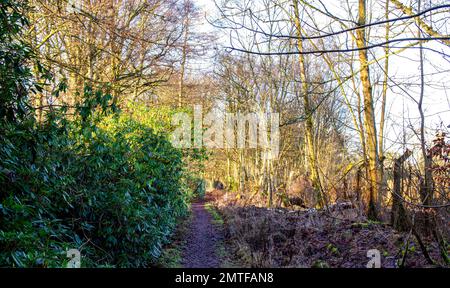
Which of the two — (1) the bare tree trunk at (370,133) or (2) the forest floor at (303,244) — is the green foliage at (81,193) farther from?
(1) the bare tree trunk at (370,133)

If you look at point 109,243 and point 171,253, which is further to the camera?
point 171,253

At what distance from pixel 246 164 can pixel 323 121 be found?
5.81 m

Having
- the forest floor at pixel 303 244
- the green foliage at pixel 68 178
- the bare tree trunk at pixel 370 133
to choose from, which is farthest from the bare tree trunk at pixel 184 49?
the forest floor at pixel 303 244

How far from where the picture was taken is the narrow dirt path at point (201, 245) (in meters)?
7.91

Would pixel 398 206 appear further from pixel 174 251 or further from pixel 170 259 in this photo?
pixel 174 251

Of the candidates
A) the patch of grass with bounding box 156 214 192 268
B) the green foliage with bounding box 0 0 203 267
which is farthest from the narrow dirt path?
the green foliage with bounding box 0 0 203 267

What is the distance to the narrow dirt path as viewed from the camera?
7907mm

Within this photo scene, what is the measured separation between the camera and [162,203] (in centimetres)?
806

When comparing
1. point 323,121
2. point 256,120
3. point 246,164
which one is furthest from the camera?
point 246,164

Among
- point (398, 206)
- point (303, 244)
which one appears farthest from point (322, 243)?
point (398, 206)

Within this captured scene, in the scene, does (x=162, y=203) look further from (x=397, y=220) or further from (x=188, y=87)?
(x=188, y=87)

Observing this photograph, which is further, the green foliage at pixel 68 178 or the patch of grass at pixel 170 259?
the patch of grass at pixel 170 259

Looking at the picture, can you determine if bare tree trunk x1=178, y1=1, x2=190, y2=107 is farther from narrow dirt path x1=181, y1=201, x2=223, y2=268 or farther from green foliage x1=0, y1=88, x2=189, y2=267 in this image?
narrow dirt path x1=181, y1=201, x2=223, y2=268
